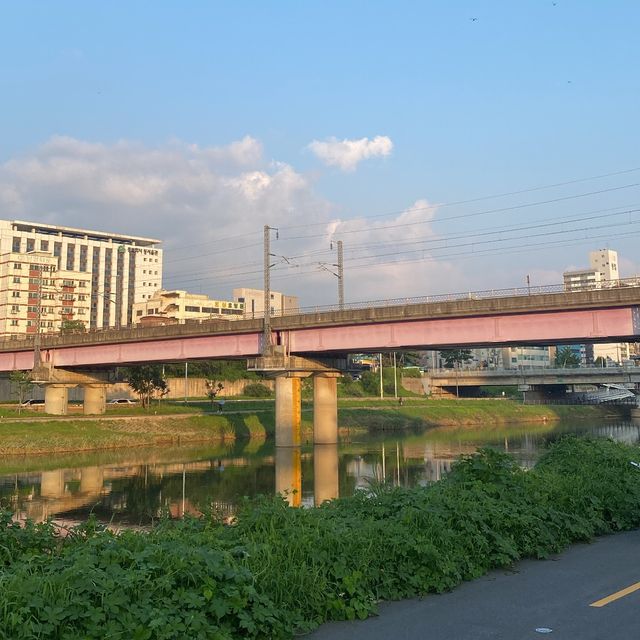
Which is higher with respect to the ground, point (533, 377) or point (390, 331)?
point (390, 331)

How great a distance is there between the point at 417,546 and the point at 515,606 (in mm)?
1625

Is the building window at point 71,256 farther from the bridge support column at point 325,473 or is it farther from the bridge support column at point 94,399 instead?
the bridge support column at point 325,473

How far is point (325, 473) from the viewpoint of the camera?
3781 cm

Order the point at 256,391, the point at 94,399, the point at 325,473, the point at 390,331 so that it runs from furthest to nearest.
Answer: the point at 256,391 → the point at 94,399 → the point at 390,331 → the point at 325,473

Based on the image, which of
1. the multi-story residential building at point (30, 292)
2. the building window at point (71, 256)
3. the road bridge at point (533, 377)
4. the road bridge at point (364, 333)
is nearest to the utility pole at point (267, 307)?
the road bridge at point (364, 333)

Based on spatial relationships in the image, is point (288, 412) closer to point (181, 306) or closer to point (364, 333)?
point (364, 333)

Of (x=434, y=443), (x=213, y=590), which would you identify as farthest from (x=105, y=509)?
(x=434, y=443)

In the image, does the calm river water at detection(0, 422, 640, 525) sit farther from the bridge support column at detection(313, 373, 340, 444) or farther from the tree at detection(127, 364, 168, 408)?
the tree at detection(127, 364, 168, 408)

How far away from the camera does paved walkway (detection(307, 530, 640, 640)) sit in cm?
844

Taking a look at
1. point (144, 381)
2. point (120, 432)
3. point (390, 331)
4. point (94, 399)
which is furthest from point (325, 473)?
point (144, 381)

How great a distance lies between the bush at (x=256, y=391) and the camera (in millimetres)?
110500

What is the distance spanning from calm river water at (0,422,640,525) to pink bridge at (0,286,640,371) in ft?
27.5

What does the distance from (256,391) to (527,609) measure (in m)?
103

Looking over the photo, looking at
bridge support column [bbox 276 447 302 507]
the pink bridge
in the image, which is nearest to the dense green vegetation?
bridge support column [bbox 276 447 302 507]
